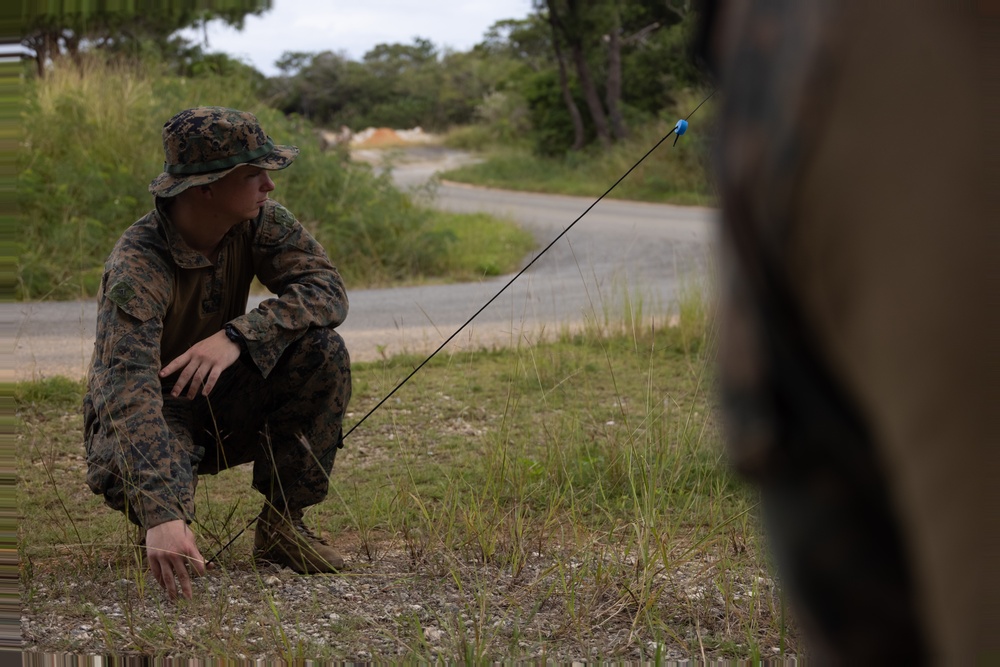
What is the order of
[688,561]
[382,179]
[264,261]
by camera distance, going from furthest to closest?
1. [382,179]
2. [264,261]
3. [688,561]

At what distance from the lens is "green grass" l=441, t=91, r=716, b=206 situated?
41.1ft

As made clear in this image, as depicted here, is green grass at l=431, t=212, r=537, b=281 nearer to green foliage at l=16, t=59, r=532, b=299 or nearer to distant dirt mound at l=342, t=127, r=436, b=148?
green foliage at l=16, t=59, r=532, b=299

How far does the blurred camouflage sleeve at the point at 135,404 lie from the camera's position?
2.23m

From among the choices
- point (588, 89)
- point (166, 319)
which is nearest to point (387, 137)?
point (588, 89)

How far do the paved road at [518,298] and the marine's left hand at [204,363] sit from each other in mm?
378

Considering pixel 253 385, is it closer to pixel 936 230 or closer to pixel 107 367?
pixel 107 367

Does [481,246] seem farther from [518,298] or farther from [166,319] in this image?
[166,319]

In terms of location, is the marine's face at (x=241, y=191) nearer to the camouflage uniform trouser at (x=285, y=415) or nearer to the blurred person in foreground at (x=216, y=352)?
the blurred person in foreground at (x=216, y=352)

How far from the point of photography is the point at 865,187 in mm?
382

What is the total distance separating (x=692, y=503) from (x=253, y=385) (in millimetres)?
1181

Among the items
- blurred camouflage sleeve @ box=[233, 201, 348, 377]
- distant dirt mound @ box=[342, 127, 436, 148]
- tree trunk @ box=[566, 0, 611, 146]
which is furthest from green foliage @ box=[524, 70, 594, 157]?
blurred camouflage sleeve @ box=[233, 201, 348, 377]

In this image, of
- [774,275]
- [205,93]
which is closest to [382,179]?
[205,93]

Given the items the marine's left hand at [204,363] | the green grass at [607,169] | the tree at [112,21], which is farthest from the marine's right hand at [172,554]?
the green grass at [607,169]

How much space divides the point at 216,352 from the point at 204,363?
0.12 feet
